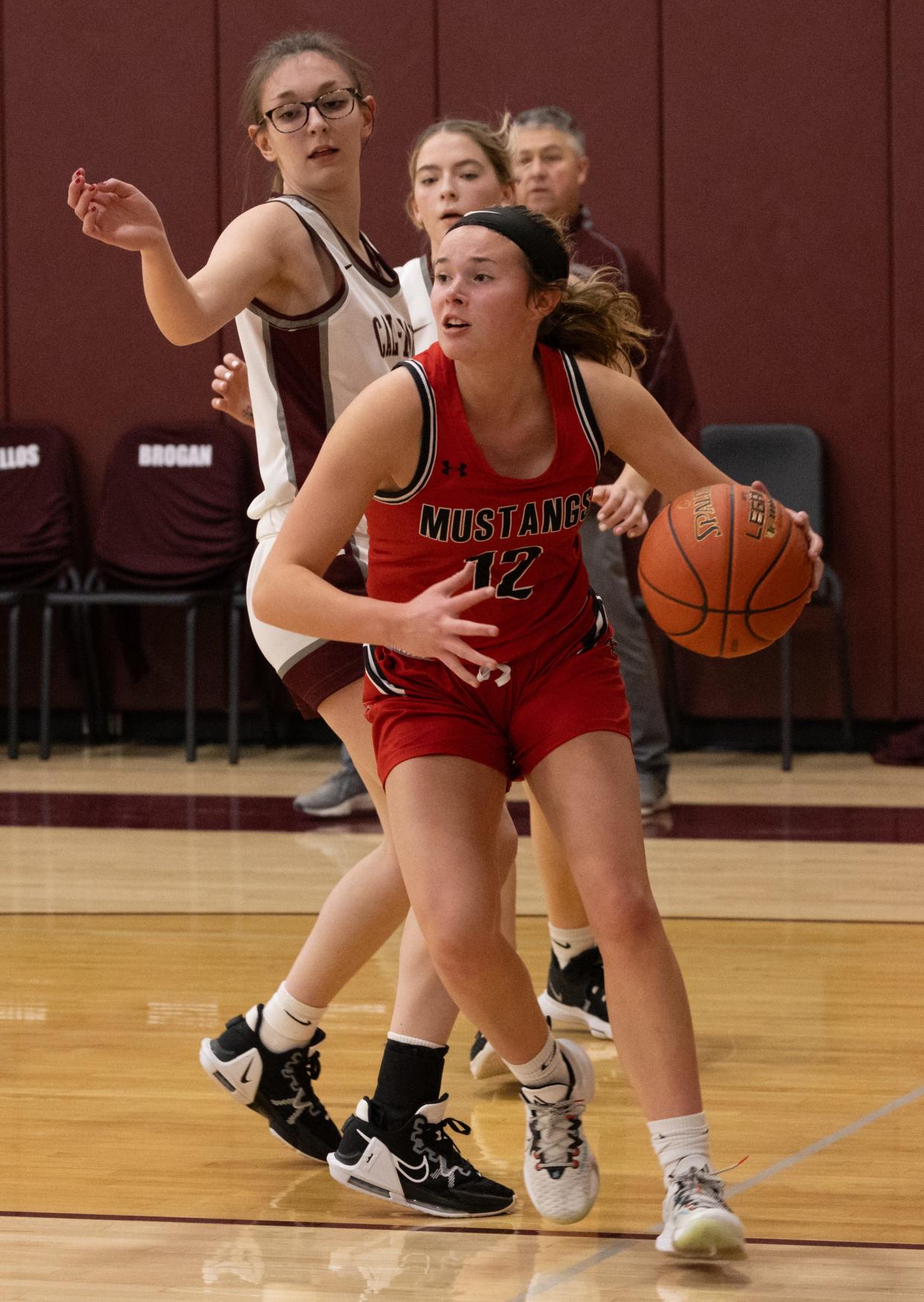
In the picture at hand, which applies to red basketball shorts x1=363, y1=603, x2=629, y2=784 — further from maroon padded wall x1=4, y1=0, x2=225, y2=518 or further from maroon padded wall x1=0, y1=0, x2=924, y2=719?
maroon padded wall x1=4, y1=0, x2=225, y2=518

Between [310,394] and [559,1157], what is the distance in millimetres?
1254

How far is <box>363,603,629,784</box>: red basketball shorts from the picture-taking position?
8.56 ft

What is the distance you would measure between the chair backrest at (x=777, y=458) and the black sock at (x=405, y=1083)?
4.75m

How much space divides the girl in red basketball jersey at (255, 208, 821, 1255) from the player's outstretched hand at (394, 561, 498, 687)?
0.22 feet

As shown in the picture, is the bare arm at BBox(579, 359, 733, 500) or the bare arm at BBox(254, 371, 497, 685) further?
the bare arm at BBox(579, 359, 733, 500)

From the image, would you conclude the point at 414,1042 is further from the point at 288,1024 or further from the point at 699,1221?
the point at 699,1221

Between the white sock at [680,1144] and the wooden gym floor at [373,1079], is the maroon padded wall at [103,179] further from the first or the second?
the white sock at [680,1144]

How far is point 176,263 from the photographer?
2.90 meters

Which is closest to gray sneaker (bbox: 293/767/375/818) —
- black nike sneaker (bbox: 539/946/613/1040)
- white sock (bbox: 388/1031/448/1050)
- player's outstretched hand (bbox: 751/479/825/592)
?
black nike sneaker (bbox: 539/946/613/1040)

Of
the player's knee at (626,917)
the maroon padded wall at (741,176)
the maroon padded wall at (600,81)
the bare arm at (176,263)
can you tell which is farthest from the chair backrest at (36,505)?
the player's knee at (626,917)

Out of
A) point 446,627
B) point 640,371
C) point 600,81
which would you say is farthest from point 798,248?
point 446,627

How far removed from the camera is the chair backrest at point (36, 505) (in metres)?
7.72

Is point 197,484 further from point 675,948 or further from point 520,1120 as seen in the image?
point 520,1120

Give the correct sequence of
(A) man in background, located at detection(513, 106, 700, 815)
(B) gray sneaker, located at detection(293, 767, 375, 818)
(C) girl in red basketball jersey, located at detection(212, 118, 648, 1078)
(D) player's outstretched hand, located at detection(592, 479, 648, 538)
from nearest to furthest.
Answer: (D) player's outstretched hand, located at detection(592, 479, 648, 538) → (C) girl in red basketball jersey, located at detection(212, 118, 648, 1078) → (A) man in background, located at detection(513, 106, 700, 815) → (B) gray sneaker, located at detection(293, 767, 375, 818)
